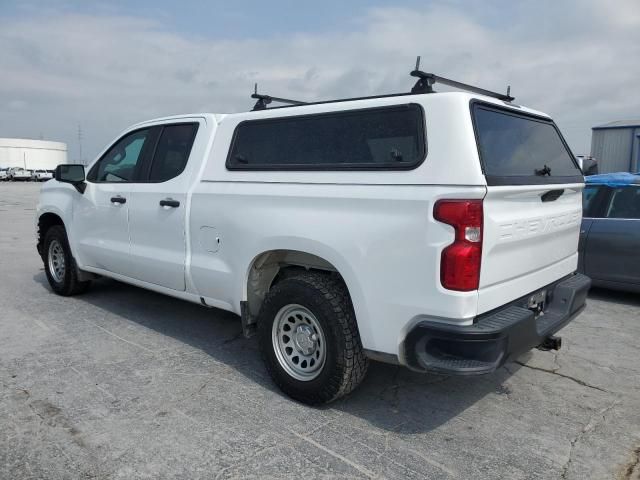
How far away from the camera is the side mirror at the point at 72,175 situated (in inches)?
206

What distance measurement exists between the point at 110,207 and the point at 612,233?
539 cm

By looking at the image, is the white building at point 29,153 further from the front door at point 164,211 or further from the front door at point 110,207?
the front door at point 164,211

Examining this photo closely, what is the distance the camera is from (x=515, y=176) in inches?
114

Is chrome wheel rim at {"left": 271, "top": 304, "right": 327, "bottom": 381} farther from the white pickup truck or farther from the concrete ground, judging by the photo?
the concrete ground

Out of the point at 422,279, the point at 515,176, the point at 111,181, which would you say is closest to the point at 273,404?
the point at 422,279

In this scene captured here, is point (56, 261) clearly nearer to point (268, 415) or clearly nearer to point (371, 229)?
point (268, 415)

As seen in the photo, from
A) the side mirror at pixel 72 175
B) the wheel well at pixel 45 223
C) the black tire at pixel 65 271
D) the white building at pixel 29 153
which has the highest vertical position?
the white building at pixel 29 153

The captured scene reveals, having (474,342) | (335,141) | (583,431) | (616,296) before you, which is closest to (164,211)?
(335,141)

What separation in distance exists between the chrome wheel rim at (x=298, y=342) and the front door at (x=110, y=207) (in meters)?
1.95

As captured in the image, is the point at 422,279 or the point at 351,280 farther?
the point at 351,280

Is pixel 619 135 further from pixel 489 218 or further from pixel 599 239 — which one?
pixel 489 218

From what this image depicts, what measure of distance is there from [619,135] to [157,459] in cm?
2734

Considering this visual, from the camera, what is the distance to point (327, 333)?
3150mm

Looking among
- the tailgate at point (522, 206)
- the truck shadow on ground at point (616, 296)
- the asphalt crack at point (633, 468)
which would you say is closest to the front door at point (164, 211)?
the tailgate at point (522, 206)
